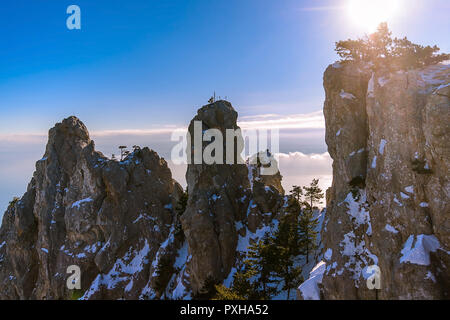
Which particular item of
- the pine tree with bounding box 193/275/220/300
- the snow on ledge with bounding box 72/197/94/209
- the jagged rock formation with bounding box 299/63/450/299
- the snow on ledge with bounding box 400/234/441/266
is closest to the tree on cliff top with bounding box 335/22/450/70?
the jagged rock formation with bounding box 299/63/450/299

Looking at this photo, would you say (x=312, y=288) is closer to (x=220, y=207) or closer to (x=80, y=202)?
(x=220, y=207)

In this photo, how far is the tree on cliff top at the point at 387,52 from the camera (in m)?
37.9

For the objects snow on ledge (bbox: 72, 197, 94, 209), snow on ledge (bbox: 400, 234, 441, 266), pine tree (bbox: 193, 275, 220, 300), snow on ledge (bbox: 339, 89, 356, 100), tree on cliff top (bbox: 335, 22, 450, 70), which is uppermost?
tree on cliff top (bbox: 335, 22, 450, 70)

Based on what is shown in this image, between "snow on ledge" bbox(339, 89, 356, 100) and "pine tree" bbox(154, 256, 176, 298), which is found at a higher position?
"snow on ledge" bbox(339, 89, 356, 100)

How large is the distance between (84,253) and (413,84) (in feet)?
228

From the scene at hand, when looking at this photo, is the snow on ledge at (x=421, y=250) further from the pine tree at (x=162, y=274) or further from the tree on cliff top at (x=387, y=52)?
the pine tree at (x=162, y=274)

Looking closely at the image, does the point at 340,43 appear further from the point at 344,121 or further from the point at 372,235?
the point at 372,235

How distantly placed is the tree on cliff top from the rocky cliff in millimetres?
31324

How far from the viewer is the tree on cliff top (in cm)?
3788

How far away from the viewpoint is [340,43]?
45000mm

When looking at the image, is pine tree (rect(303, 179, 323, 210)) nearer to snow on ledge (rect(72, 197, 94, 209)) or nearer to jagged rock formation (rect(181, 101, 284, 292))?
jagged rock formation (rect(181, 101, 284, 292))

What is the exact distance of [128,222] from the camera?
66.2 metres

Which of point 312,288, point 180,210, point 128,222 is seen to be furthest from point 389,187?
point 128,222
